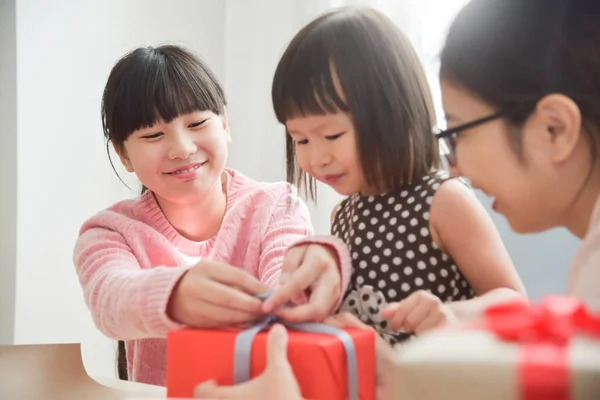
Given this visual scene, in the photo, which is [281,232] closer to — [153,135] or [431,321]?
[153,135]

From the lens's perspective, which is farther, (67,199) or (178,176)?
(67,199)

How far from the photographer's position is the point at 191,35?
1.42 m

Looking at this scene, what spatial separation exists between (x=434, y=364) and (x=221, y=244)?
0.64 metres

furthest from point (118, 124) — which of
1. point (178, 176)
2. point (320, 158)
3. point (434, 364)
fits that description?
point (434, 364)

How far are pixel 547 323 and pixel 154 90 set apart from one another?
68cm

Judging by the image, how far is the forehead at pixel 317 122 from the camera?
77cm

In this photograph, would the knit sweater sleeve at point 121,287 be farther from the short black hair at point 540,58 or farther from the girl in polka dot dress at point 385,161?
the short black hair at point 540,58

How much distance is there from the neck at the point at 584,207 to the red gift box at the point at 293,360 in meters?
0.23

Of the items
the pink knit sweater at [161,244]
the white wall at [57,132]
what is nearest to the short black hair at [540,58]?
the pink knit sweater at [161,244]

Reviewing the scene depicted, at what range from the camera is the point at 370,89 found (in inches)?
30.2

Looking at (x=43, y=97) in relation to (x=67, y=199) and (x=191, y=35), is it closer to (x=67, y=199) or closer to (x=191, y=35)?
(x=67, y=199)

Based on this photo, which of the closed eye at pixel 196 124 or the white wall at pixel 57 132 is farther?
the white wall at pixel 57 132

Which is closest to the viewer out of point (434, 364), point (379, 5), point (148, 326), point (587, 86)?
point (434, 364)

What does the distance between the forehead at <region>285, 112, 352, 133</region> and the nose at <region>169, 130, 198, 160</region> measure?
222mm
